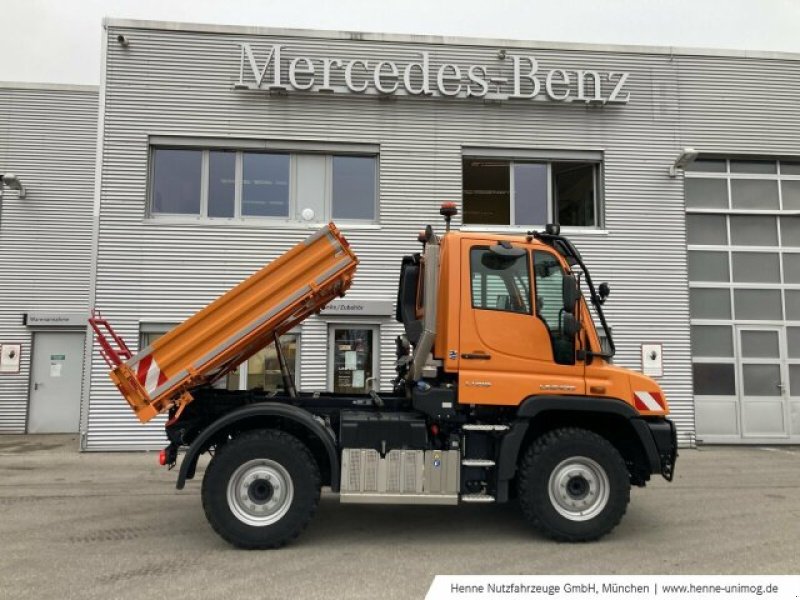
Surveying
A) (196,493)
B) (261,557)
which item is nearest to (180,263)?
(196,493)

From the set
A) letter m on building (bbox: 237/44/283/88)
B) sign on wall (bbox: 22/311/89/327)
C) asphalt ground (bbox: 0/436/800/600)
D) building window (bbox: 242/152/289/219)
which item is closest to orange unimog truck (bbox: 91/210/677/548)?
asphalt ground (bbox: 0/436/800/600)

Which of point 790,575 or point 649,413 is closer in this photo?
point 790,575

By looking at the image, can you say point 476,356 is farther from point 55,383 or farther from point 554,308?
point 55,383

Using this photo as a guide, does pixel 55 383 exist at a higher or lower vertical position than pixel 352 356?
lower

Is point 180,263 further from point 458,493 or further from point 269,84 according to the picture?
point 458,493

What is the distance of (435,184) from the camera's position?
1154 centimetres

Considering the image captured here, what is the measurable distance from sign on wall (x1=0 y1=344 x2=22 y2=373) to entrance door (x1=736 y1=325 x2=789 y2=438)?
48.0 ft

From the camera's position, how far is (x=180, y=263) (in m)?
11.0

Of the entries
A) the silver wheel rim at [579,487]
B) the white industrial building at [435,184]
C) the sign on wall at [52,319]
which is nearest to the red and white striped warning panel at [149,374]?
the silver wheel rim at [579,487]

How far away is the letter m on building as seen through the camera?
439 inches

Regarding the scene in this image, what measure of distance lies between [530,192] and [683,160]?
9.55 feet

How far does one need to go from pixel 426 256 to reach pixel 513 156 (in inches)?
256

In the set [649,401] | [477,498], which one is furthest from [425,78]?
→ [477,498]

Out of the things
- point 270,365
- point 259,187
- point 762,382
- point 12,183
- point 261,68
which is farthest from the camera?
point 12,183
